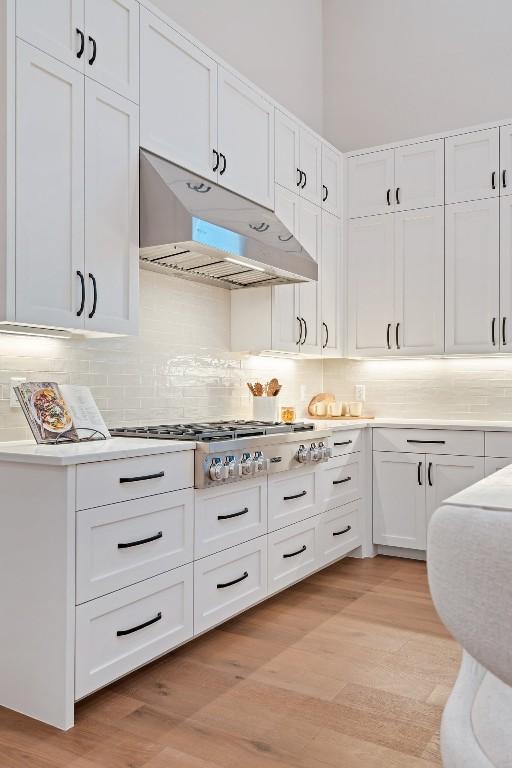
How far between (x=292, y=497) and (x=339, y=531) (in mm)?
721

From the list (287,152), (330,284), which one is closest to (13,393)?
(287,152)

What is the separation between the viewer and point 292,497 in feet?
11.7

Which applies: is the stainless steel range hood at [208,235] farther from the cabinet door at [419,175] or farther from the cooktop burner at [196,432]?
the cabinet door at [419,175]

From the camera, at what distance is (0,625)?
2355 millimetres

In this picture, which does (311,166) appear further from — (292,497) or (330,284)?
(292,497)

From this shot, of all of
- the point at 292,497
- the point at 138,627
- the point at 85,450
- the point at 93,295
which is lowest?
the point at 138,627

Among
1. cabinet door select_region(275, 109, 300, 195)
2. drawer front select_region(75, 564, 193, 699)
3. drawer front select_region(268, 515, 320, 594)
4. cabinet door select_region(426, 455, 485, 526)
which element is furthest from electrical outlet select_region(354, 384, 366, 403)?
drawer front select_region(75, 564, 193, 699)

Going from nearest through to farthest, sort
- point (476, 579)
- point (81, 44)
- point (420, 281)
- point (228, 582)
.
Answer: point (476, 579) < point (81, 44) < point (228, 582) < point (420, 281)

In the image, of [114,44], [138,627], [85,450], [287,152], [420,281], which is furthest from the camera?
[420,281]

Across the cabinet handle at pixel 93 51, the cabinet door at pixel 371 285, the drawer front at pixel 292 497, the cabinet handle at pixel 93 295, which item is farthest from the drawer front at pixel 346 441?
the cabinet handle at pixel 93 51

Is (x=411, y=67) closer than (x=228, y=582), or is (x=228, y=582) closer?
(x=228, y=582)

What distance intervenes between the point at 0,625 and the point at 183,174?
2141 millimetres

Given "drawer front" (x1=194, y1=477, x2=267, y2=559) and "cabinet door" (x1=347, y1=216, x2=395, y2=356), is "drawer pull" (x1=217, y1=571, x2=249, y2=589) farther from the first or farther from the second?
"cabinet door" (x1=347, y1=216, x2=395, y2=356)

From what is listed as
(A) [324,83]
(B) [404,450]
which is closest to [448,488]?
(B) [404,450]
